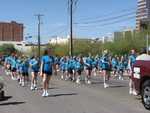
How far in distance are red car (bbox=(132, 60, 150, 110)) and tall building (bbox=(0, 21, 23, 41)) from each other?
17828 centimetres

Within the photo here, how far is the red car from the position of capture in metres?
13.6

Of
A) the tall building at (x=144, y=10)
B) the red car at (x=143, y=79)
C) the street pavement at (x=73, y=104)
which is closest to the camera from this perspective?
the street pavement at (x=73, y=104)

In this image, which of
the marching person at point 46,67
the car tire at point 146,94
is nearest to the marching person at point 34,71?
the marching person at point 46,67

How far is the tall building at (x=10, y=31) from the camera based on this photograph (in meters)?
193

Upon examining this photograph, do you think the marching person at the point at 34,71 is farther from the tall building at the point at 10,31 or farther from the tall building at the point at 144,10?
the tall building at the point at 10,31

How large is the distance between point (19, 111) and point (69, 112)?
55.5 inches

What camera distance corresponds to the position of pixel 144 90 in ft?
45.2

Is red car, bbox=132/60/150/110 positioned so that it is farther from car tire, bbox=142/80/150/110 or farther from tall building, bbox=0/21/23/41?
tall building, bbox=0/21/23/41

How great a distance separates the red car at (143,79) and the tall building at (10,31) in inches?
7019

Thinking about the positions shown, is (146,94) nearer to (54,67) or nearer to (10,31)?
(54,67)

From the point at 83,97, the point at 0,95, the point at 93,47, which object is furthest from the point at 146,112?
the point at 93,47

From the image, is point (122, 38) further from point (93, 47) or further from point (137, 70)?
point (137, 70)

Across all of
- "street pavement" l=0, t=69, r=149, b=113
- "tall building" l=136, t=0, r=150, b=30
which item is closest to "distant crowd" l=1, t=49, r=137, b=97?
"street pavement" l=0, t=69, r=149, b=113

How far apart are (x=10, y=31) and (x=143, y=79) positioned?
180734mm
